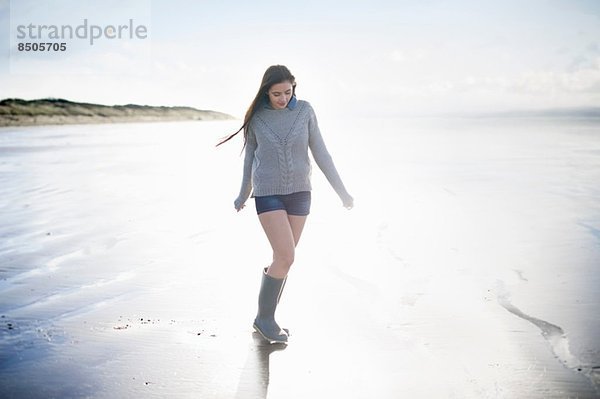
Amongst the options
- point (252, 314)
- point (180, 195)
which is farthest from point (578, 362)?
point (180, 195)

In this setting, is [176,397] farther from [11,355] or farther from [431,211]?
[431,211]

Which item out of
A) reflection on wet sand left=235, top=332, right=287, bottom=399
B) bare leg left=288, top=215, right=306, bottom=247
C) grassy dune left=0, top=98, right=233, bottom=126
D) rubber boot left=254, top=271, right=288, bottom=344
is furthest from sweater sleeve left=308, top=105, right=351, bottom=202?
grassy dune left=0, top=98, right=233, bottom=126

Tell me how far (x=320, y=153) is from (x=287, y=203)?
0.45 meters

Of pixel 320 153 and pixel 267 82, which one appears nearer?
pixel 267 82

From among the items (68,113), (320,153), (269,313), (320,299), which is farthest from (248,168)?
(68,113)

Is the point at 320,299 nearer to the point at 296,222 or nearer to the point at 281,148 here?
the point at 296,222

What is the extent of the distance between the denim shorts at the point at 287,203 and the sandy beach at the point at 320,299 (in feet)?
3.07

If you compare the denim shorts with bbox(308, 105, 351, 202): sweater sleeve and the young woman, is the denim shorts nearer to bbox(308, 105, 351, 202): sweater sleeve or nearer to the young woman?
the young woman

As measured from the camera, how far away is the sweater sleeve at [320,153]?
4.25 meters

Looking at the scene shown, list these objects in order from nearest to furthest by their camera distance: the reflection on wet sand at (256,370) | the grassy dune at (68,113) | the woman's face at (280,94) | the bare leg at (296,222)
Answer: the reflection on wet sand at (256,370)
the woman's face at (280,94)
the bare leg at (296,222)
the grassy dune at (68,113)

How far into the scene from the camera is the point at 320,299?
16.8ft

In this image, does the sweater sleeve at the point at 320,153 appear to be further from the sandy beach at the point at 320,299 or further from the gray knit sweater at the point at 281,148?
the sandy beach at the point at 320,299

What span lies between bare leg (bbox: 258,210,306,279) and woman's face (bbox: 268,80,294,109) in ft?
2.44

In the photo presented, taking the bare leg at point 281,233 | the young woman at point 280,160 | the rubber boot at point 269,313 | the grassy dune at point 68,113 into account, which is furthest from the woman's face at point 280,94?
the grassy dune at point 68,113
